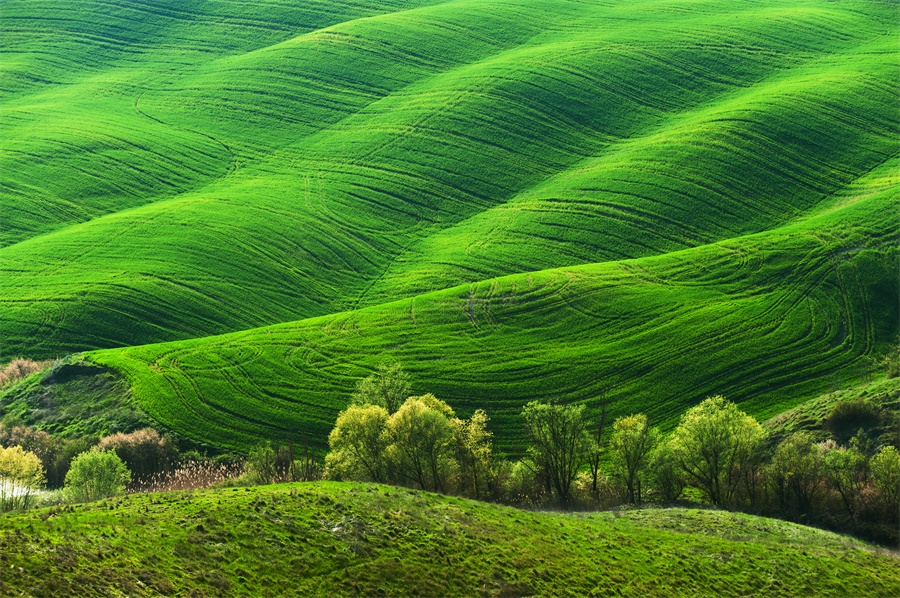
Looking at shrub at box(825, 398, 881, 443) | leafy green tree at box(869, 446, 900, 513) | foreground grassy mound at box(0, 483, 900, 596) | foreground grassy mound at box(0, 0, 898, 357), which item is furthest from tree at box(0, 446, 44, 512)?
shrub at box(825, 398, 881, 443)

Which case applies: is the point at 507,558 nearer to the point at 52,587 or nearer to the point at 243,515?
the point at 243,515

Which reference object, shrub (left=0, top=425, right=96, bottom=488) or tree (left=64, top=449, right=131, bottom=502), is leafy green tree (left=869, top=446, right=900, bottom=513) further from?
shrub (left=0, top=425, right=96, bottom=488)

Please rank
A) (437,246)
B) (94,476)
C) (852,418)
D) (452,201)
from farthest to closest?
(452,201)
(437,246)
(852,418)
(94,476)

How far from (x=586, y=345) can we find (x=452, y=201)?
44.6m

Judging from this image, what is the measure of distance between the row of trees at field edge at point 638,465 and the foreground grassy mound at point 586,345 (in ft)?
38.0

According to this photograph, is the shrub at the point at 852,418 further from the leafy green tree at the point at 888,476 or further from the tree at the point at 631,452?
the tree at the point at 631,452

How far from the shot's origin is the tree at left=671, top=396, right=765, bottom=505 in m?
67.3

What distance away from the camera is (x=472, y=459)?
2724 inches

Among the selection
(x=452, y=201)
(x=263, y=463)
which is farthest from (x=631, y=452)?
(x=452, y=201)

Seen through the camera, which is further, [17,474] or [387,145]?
[387,145]

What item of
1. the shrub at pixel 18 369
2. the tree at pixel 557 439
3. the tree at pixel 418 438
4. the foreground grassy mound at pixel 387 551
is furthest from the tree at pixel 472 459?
the shrub at pixel 18 369

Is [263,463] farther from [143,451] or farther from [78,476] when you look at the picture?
→ [78,476]

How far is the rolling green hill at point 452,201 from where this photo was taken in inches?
3583

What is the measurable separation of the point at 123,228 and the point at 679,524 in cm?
8872
